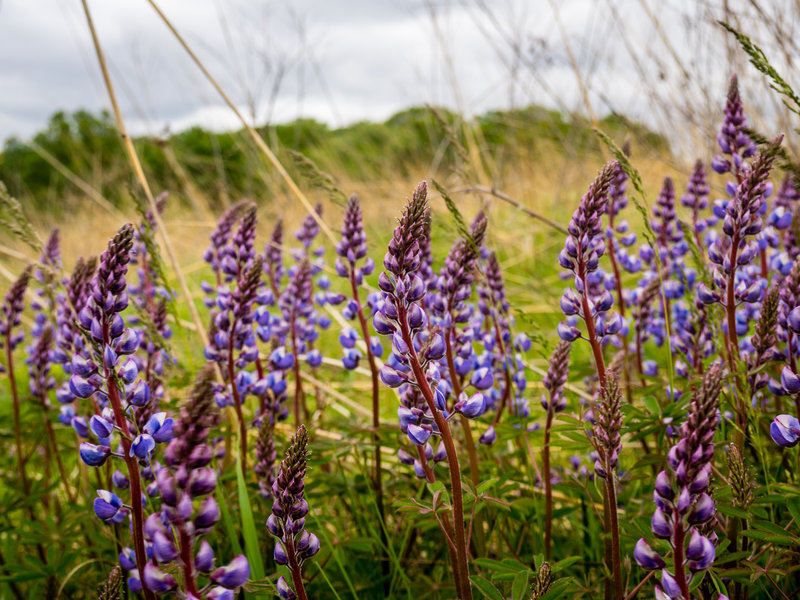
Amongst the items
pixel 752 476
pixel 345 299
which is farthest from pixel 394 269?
pixel 345 299

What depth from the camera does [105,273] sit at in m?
1.26

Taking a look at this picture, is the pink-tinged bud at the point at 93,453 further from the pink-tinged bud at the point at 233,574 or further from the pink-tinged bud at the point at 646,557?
the pink-tinged bud at the point at 646,557

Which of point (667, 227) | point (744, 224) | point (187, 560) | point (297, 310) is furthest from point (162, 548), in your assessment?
point (667, 227)

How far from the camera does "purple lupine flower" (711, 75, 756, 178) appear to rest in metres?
2.12

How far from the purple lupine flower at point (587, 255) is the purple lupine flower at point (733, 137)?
886mm

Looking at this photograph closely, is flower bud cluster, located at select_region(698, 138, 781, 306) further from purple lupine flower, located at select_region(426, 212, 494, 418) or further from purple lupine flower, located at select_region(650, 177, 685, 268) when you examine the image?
purple lupine flower, located at select_region(650, 177, 685, 268)

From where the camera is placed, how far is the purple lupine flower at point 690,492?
2.97 feet

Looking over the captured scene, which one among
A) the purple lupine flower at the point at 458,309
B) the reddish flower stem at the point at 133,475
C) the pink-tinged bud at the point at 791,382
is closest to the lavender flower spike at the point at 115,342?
the reddish flower stem at the point at 133,475

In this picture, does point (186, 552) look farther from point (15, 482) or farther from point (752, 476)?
point (15, 482)

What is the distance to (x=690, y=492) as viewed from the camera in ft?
3.12

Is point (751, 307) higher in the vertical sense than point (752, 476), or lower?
higher

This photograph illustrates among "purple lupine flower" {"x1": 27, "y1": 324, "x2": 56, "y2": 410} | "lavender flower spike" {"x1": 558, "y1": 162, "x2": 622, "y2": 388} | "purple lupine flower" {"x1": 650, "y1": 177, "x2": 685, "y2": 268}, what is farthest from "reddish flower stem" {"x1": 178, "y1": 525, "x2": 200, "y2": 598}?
"purple lupine flower" {"x1": 650, "y1": 177, "x2": 685, "y2": 268}

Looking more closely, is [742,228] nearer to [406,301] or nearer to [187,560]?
[406,301]

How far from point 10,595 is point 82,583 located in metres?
0.30
